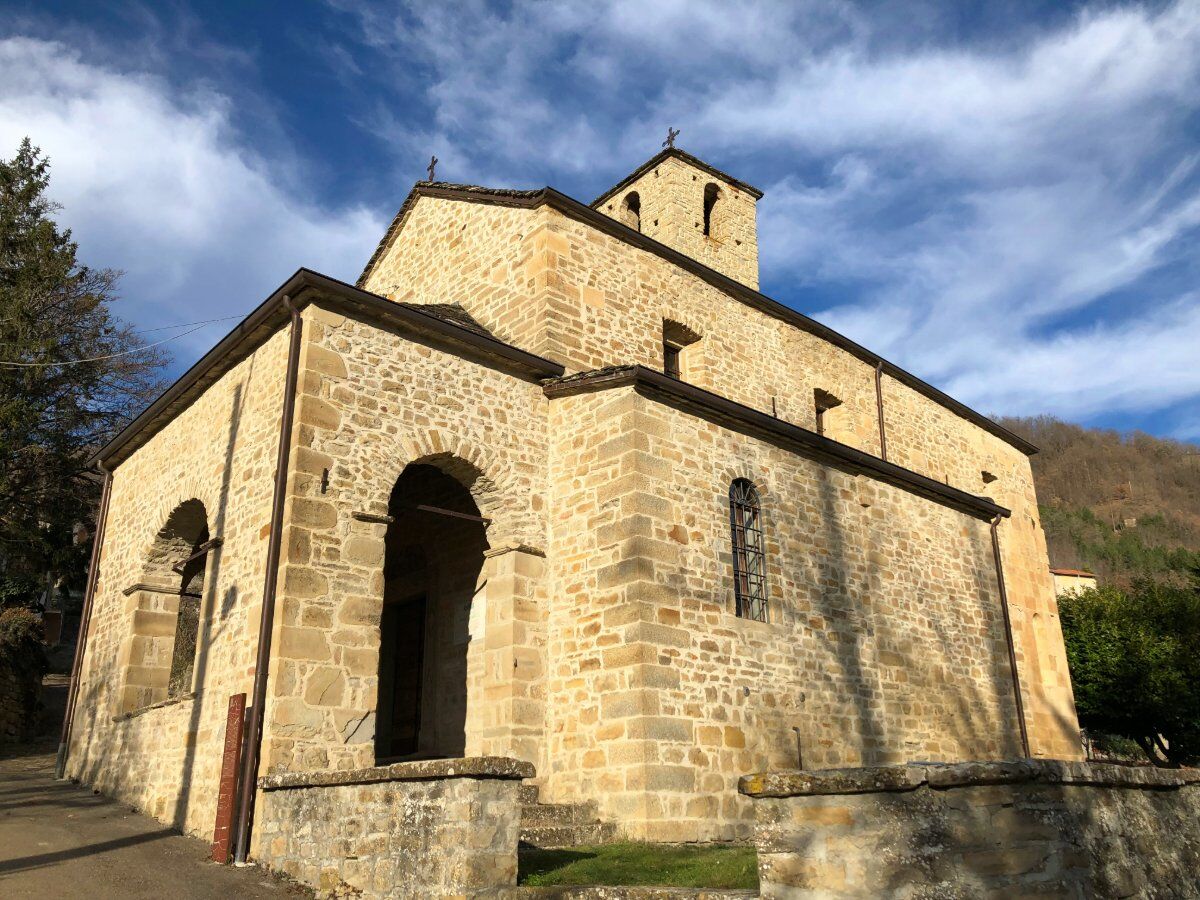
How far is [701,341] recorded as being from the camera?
Result: 14.8m

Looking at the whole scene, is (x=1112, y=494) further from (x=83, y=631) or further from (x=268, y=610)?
(x=268, y=610)

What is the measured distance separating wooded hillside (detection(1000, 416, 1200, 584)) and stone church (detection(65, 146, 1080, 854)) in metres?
52.2

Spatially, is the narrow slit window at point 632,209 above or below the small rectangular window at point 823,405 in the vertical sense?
above

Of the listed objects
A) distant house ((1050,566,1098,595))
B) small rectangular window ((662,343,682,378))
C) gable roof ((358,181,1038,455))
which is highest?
gable roof ((358,181,1038,455))

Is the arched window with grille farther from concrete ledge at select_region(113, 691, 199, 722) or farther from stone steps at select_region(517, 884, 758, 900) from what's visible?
concrete ledge at select_region(113, 691, 199, 722)

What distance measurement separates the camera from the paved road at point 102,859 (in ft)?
23.1

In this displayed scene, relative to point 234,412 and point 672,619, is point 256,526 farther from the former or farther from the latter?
point 672,619

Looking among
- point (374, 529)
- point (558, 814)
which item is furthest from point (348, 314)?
point (558, 814)

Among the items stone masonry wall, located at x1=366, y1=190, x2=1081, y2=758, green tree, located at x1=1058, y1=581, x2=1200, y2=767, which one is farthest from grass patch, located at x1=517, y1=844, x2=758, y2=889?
green tree, located at x1=1058, y1=581, x2=1200, y2=767

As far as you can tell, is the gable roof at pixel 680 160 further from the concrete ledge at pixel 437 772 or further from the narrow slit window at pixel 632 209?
the concrete ledge at pixel 437 772

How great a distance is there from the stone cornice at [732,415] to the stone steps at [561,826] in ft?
14.6

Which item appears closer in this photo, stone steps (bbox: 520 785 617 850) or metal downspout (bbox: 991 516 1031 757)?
stone steps (bbox: 520 785 617 850)

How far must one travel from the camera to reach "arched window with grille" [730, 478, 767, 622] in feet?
35.4

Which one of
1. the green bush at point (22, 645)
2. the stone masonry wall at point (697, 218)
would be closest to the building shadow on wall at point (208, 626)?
the green bush at point (22, 645)
